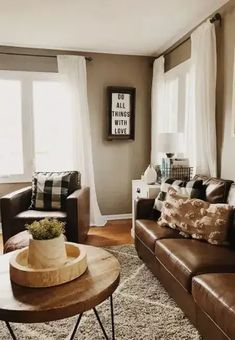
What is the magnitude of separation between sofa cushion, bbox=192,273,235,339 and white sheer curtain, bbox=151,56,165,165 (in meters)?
2.62

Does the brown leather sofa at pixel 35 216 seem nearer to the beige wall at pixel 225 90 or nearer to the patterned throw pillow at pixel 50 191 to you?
the patterned throw pillow at pixel 50 191

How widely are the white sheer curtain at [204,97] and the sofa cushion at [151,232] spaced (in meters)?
0.88

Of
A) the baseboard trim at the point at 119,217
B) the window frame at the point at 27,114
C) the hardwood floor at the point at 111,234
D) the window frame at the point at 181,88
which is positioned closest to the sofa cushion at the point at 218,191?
the hardwood floor at the point at 111,234

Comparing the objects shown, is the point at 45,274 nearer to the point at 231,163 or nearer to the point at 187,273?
the point at 187,273

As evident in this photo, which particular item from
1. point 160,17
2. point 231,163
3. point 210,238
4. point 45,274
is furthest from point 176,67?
point 45,274

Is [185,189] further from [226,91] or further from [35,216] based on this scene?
[35,216]

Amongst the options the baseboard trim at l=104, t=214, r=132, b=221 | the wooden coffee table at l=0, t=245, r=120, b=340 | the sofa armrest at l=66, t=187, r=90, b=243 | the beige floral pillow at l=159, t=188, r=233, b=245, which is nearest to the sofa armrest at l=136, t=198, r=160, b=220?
the beige floral pillow at l=159, t=188, r=233, b=245

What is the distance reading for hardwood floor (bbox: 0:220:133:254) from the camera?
360cm

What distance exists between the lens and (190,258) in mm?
1937

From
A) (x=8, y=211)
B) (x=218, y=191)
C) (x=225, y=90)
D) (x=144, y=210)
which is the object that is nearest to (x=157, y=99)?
(x=225, y=90)

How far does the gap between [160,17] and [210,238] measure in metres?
2.32

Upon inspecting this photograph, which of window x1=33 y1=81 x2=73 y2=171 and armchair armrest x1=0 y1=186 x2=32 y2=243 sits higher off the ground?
window x1=33 y1=81 x2=73 y2=171

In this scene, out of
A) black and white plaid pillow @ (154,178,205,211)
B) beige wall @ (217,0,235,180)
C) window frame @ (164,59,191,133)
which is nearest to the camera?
black and white plaid pillow @ (154,178,205,211)

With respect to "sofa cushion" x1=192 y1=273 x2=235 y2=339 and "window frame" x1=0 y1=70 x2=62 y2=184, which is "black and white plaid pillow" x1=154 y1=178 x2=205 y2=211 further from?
"window frame" x1=0 y1=70 x2=62 y2=184
